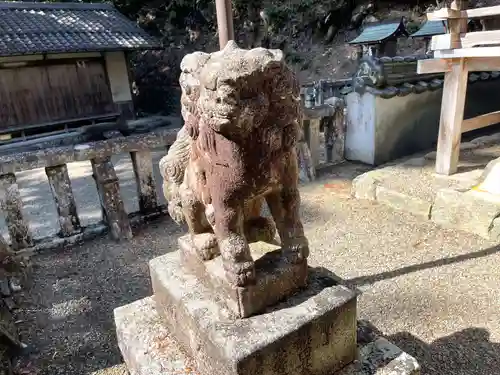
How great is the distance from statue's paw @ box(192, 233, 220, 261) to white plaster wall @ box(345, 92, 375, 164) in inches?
161

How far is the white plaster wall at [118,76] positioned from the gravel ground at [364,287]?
8151 mm

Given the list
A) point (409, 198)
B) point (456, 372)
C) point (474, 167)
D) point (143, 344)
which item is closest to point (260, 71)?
point (143, 344)

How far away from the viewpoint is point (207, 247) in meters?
1.75

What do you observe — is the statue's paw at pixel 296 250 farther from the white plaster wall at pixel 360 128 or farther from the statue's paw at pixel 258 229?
the white plaster wall at pixel 360 128

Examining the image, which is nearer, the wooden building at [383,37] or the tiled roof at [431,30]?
the wooden building at [383,37]

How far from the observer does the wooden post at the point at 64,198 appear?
3.77 metres

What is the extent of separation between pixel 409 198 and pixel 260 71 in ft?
10.4

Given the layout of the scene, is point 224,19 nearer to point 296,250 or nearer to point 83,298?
point 296,250

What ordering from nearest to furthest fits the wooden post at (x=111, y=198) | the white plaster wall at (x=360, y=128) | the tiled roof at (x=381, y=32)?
the wooden post at (x=111, y=198) < the white plaster wall at (x=360, y=128) < the tiled roof at (x=381, y=32)

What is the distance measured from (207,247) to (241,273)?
307 mm

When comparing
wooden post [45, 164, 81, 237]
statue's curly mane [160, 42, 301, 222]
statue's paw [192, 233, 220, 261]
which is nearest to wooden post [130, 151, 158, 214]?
wooden post [45, 164, 81, 237]

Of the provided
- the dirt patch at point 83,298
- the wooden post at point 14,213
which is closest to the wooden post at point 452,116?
the dirt patch at point 83,298

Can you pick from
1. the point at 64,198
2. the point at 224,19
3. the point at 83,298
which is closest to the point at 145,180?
the point at 64,198

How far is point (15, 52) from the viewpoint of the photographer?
29.3 ft
